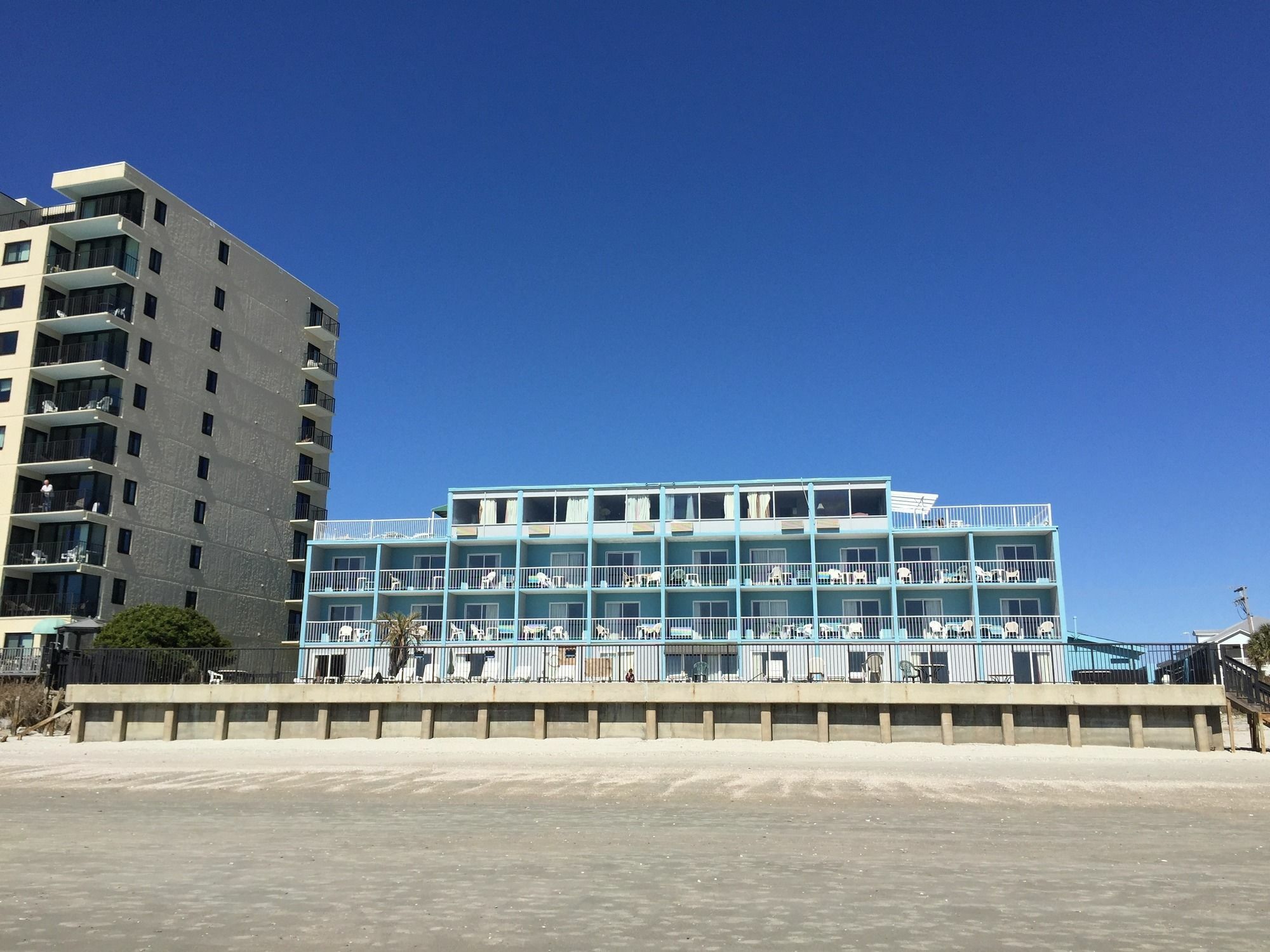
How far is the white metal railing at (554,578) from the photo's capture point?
175 ft

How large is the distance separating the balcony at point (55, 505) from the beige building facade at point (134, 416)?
0.34 ft

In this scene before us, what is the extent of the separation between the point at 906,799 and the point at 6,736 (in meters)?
26.3

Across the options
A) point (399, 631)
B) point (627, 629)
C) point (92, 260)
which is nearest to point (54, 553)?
point (92, 260)

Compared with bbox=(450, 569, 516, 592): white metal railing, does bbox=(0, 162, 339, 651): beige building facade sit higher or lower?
higher

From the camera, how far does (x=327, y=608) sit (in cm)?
5616

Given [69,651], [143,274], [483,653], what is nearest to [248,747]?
[69,651]

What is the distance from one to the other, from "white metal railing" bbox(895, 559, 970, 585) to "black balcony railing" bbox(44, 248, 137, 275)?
44.0 meters

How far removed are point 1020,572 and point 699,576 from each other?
1574 cm

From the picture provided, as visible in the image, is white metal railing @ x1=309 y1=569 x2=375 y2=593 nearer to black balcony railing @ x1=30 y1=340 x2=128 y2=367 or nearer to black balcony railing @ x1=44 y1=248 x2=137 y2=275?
black balcony railing @ x1=30 y1=340 x2=128 y2=367

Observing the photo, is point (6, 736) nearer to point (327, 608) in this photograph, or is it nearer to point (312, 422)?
point (327, 608)

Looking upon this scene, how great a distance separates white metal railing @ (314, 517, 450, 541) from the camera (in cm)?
5609

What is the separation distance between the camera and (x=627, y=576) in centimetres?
5334

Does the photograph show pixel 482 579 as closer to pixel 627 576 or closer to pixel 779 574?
pixel 627 576

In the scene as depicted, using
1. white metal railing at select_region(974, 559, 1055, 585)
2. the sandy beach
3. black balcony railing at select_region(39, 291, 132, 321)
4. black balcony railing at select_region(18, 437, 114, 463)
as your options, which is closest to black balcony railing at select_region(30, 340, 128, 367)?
black balcony railing at select_region(39, 291, 132, 321)
